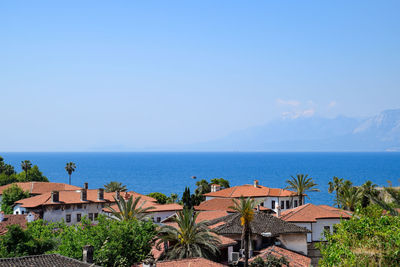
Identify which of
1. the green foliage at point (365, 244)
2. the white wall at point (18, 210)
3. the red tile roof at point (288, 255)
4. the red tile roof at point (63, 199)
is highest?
the green foliage at point (365, 244)

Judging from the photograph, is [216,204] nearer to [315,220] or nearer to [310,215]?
[310,215]

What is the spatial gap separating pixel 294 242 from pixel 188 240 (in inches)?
427

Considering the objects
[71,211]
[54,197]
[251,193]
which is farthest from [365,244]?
[251,193]

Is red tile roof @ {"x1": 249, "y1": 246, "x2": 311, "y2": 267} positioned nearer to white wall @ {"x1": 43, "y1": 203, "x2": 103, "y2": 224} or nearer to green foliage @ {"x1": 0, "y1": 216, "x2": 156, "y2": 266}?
green foliage @ {"x1": 0, "y1": 216, "x2": 156, "y2": 266}

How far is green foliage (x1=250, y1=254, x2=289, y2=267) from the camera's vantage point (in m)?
34.6

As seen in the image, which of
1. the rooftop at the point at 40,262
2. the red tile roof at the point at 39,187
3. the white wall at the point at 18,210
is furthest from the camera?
the red tile roof at the point at 39,187

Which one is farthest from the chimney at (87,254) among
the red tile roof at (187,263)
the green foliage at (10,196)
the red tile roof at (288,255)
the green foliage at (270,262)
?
→ the green foliage at (10,196)

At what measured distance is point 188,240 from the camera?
35875 millimetres

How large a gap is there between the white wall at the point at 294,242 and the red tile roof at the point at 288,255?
1442 millimetres

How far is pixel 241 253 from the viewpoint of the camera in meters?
37.8

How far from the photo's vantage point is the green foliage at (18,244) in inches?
1265

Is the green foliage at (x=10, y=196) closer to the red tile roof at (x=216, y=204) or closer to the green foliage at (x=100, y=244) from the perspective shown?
the red tile roof at (x=216, y=204)

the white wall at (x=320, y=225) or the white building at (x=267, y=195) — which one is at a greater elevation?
the white building at (x=267, y=195)

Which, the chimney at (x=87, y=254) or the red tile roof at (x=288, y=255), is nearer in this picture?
the chimney at (x=87, y=254)
